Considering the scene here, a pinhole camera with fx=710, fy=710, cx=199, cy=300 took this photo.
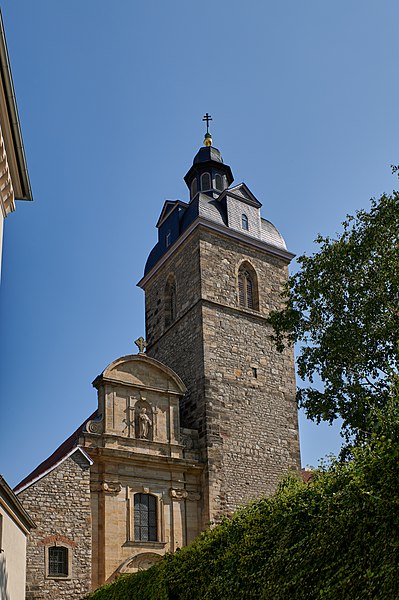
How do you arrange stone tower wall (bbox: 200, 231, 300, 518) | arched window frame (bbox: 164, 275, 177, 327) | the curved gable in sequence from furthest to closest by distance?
arched window frame (bbox: 164, 275, 177, 327)
stone tower wall (bbox: 200, 231, 300, 518)
the curved gable

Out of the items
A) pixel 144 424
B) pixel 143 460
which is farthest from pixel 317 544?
pixel 144 424

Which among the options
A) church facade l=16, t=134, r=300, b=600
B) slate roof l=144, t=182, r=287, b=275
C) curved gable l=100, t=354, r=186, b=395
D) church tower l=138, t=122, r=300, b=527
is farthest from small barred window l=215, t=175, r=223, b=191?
curved gable l=100, t=354, r=186, b=395

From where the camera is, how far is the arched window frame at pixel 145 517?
68.4ft

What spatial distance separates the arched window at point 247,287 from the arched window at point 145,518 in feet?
26.1

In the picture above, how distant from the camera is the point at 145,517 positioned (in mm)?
21141

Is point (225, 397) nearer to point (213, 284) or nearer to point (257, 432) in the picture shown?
point (257, 432)

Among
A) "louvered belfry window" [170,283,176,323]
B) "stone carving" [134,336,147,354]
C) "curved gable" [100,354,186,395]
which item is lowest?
"curved gable" [100,354,186,395]

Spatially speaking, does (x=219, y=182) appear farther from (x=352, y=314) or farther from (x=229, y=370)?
(x=352, y=314)

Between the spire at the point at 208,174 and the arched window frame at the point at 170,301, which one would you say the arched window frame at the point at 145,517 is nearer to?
the arched window frame at the point at 170,301

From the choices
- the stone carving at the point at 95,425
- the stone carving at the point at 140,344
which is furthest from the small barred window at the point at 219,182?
the stone carving at the point at 95,425

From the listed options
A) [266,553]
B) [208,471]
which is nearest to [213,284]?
[208,471]

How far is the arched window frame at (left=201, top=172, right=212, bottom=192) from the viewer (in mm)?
29695

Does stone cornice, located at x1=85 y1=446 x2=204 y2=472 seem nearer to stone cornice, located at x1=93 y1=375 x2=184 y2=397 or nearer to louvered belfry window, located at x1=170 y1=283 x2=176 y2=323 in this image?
stone cornice, located at x1=93 y1=375 x2=184 y2=397

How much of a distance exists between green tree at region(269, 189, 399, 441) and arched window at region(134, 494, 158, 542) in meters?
6.79
